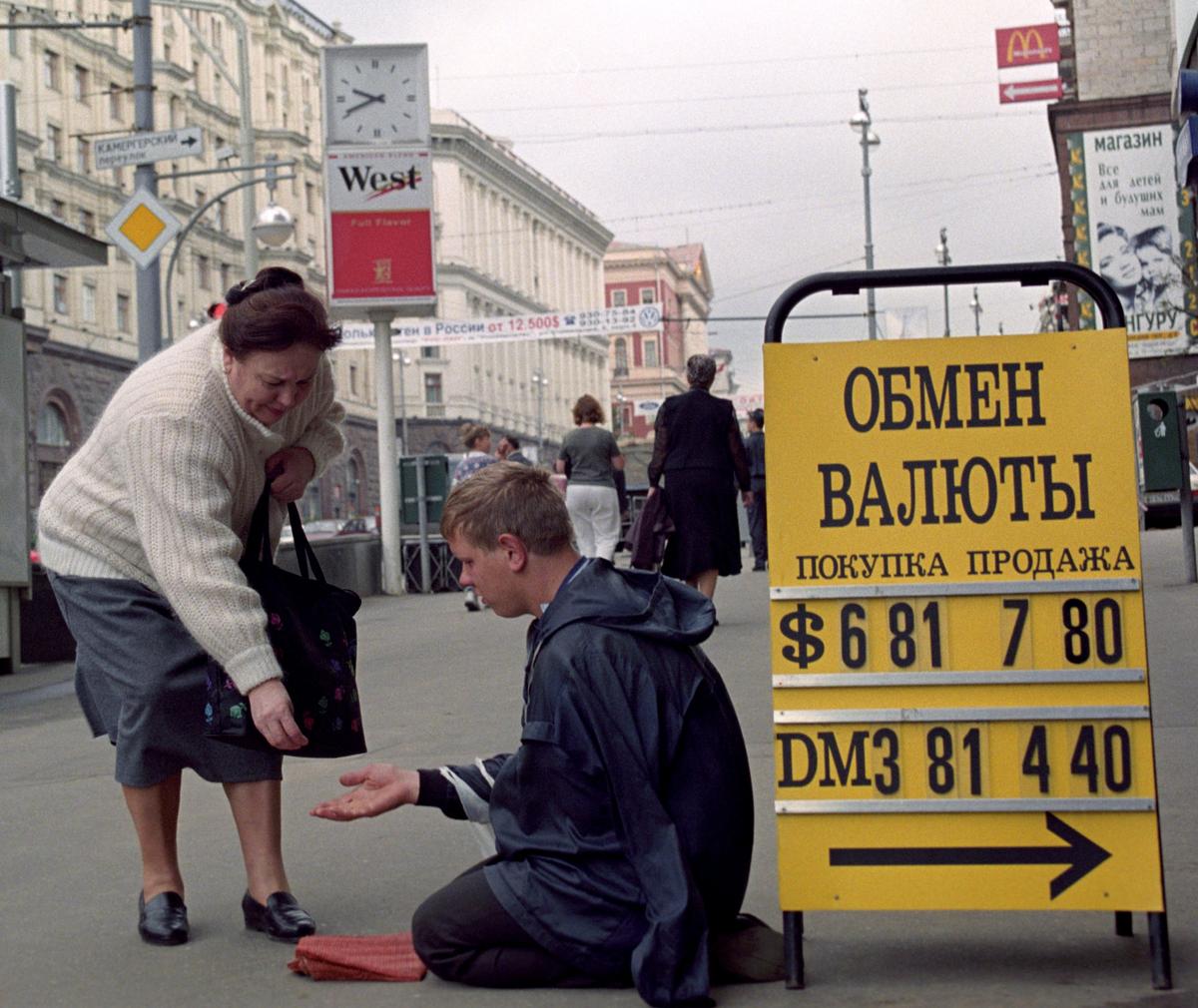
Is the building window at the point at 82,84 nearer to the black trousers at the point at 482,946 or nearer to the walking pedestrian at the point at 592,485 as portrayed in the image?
the walking pedestrian at the point at 592,485

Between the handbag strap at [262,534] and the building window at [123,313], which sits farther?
the building window at [123,313]

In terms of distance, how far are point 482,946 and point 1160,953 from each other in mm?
1352

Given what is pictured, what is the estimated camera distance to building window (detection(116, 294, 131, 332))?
57.1 meters

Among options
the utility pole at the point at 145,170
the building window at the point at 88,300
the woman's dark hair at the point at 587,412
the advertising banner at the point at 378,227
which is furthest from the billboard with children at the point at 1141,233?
the building window at the point at 88,300

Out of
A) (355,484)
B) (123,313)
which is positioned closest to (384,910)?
(123,313)

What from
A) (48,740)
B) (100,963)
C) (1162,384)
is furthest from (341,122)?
(1162,384)

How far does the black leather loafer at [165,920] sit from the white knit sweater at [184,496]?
2.46 ft

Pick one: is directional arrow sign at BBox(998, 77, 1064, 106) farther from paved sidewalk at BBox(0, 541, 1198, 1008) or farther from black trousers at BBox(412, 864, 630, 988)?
black trousers at BBox(412, 864, 630, 988)

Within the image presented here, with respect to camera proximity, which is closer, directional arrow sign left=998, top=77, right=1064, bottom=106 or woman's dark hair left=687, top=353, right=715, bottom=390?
woman's dark hair left=687, top=353, right=715, bottom=390

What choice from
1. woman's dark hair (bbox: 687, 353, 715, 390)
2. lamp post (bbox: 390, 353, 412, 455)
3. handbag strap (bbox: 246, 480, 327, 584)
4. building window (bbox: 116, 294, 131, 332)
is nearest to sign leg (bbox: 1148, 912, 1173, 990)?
handbag strap (bbox: 246, 480, 327, 584)

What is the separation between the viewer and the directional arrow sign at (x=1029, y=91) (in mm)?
60000

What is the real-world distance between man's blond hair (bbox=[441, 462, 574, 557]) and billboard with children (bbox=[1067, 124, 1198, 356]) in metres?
36.8

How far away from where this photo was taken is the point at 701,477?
41.5 feet

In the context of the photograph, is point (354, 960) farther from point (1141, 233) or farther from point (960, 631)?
point (1141, 233)
